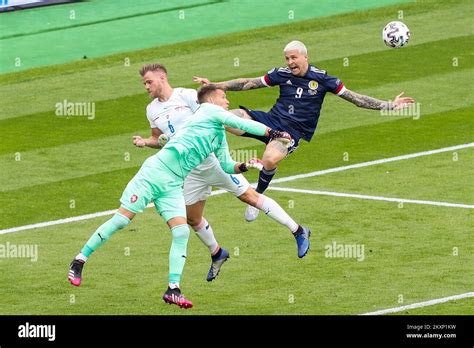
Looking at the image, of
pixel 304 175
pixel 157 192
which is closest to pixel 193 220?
pixel 157 192

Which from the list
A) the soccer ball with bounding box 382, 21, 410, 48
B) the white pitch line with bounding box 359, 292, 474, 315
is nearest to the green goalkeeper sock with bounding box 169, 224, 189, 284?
the white pitch line with bounding box 359, 292, 474, 315

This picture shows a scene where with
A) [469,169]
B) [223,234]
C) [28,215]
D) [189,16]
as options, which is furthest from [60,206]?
[189,16]

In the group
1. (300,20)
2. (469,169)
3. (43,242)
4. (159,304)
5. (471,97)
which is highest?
(300,20)

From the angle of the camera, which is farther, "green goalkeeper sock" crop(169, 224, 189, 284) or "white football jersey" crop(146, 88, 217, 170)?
"white football jersey" crop(146, 88, 217, 170)

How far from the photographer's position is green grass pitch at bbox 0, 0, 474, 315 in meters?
18.4

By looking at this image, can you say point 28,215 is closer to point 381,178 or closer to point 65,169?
point 65,169

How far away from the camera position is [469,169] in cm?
2416

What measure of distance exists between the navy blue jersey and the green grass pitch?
5.38ft

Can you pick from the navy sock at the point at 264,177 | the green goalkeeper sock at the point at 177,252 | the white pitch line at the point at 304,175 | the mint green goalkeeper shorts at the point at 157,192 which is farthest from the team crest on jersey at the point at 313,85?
the green goalkeeper sock at the point at 177,252

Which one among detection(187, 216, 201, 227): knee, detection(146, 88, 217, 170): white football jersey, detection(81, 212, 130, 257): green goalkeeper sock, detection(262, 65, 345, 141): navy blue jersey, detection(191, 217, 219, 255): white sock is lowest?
detection(81, 212, 130, 257): green goalkeeper sock

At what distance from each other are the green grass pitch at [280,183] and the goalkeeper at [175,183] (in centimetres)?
64

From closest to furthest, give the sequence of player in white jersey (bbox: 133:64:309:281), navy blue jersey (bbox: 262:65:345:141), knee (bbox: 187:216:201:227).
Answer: player in white jersey (bbox: 133:64:309:281) < knee (bbox: 187:216:201:227) < navy blue jersey (bbox: 262:65:345:141)

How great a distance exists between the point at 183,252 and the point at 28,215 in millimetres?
5336

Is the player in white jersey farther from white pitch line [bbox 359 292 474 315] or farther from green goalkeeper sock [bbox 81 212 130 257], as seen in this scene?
white pitch line [bbox 359 292 474 315]
